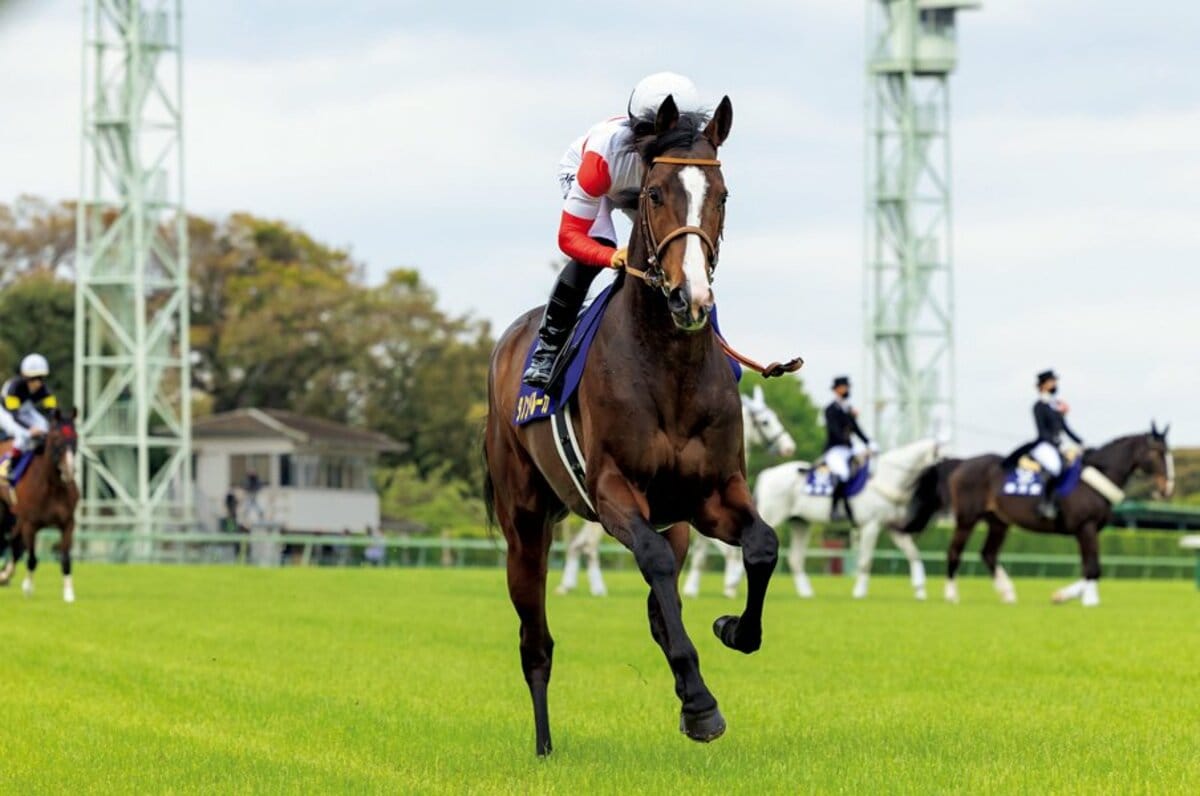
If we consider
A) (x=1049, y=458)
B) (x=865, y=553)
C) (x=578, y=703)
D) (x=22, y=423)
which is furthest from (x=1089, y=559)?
(x=578, y=703)

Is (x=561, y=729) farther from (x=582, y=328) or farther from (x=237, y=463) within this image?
(x=237, y=463)

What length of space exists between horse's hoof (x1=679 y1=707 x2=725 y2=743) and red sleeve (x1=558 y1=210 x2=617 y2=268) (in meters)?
2.13

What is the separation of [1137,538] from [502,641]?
129ft

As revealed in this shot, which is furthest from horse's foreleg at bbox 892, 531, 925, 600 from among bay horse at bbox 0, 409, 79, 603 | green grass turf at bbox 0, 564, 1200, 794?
bay horse at bbox 0, 409, 79, 603

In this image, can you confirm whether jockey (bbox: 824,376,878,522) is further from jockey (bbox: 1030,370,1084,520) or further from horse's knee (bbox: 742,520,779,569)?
horse's knee (bbox: 742,520,779,569)

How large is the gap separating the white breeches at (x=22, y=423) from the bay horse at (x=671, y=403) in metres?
15.2

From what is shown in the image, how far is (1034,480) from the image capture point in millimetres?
27828

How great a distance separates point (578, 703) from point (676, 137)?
4677 millimetres

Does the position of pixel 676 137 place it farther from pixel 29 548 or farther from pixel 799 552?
pixel 799 552

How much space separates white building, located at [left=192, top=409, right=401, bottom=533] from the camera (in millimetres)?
64500

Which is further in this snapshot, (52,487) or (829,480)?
(829,480)

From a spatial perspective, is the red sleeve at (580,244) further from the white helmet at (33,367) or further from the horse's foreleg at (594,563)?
the horse's foreleg at (594,563)

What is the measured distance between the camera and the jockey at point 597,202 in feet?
27.4

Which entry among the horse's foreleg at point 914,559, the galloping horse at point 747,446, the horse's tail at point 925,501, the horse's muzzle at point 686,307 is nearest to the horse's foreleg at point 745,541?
the horse's muzzle at point 686,307
